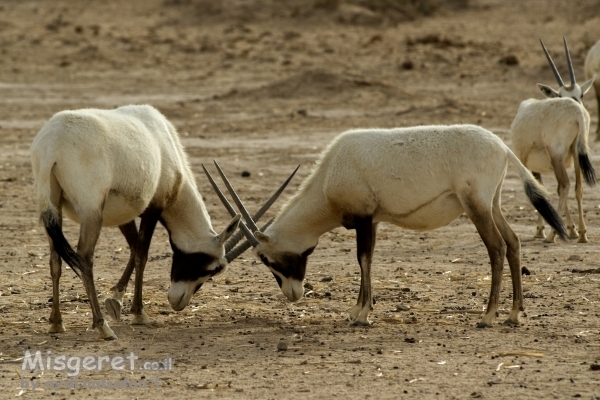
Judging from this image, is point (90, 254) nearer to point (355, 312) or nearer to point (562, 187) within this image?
point (355, 312)

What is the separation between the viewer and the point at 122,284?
8.48 m

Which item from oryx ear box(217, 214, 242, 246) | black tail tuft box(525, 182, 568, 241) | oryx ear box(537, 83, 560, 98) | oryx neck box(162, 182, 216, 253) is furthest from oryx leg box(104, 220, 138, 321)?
oryx ear box(537, 83, 560, 98)

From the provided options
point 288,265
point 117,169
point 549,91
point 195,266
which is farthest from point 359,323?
point 549,91

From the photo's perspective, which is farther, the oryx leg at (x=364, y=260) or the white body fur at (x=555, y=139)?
the white body fur at (x=555, y=139)

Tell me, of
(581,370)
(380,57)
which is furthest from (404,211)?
(380,57)

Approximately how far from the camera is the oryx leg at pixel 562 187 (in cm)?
1079

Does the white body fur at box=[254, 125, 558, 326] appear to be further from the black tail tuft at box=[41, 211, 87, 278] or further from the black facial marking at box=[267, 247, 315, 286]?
the black tail tuft at box=[41, 211, 87, 278]

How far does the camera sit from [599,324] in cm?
769

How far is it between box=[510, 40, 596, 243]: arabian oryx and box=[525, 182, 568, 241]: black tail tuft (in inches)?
111

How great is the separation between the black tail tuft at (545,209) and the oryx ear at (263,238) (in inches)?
75.3

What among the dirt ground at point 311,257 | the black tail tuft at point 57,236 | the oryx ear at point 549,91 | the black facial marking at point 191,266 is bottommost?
the dirt ground at point 311,257

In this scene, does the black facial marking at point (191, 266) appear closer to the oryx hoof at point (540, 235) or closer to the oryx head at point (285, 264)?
the oryx head at point (285, 264)

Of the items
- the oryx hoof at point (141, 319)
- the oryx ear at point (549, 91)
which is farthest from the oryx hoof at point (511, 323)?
the oryx ear at point (549, 91)

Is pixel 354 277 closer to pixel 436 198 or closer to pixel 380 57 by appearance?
pixel 436 198
